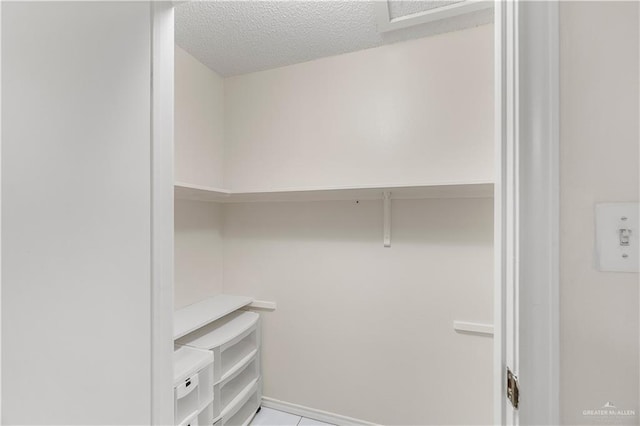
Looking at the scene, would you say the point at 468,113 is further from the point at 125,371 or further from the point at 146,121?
the point at 125,371

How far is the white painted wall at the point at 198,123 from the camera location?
1822 mm

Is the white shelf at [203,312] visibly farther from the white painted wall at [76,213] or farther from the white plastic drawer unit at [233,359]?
the white painted wall at [76,213]

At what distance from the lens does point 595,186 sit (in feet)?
1.74

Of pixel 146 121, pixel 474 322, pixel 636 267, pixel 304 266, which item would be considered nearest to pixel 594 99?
pixel 636 267

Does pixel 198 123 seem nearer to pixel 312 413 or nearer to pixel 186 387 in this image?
pixel 186 387

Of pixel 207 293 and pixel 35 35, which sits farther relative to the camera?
pixel 207 293

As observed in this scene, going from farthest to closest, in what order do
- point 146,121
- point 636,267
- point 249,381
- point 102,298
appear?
1. point 249,381
2. point 146,121
3. point 102,298
4. point 636,267

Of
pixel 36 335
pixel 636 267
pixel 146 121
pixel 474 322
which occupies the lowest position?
pixel 474 322

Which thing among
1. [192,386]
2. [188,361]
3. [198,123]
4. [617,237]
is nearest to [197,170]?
[198,123]

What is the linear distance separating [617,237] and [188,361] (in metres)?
1.66

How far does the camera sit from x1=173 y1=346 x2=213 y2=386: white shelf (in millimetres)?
1298

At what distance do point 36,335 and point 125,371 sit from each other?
262 millimetres

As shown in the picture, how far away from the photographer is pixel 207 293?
6.73 ft

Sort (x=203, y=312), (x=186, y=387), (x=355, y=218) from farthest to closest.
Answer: (x=355, y=218), (x=203, y=312), (x=186, y=387)
